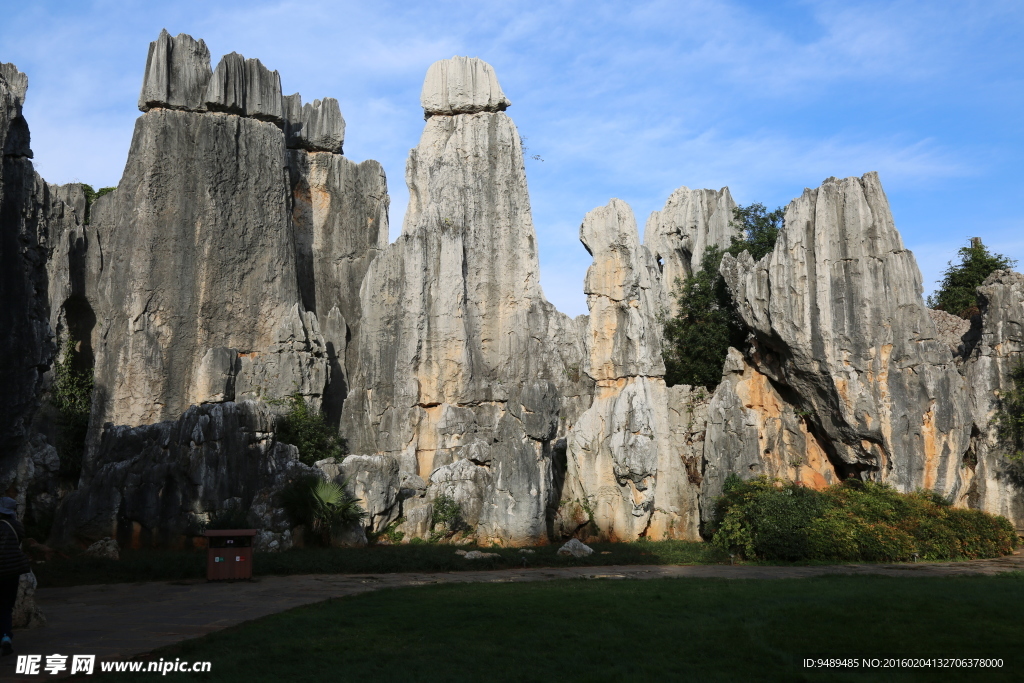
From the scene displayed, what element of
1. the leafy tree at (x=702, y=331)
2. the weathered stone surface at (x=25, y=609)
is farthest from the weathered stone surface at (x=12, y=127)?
the leafy tree at (x=702, y=331)

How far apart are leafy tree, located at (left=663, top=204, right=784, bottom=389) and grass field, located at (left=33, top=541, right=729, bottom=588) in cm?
955

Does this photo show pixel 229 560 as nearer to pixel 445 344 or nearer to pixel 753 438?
pixel 753 438

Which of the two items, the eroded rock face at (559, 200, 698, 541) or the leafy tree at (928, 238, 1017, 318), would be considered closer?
the eroded rock face at (559, 200, 698, 541)

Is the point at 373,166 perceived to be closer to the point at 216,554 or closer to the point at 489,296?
the point at 489,296

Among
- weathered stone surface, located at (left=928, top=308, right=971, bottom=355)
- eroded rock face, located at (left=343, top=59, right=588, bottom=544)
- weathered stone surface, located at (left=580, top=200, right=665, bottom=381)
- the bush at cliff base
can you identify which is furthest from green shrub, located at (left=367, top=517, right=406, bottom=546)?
weathered stone surface, located at (left=928, top=308, right=971, bottom=355)

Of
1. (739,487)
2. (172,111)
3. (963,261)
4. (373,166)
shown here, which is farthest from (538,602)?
(963,261)

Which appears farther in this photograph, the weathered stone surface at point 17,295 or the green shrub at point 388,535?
the green shrub at point 388,535

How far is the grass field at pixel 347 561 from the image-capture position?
14586 millimetres

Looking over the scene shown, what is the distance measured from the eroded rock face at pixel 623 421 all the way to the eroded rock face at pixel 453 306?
5.39m

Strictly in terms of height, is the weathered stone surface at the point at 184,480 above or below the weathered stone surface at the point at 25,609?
above

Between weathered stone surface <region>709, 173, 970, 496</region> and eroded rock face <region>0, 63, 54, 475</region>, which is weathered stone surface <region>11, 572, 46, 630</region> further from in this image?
weathered stone surface <region>709, 173, 970, 496</region>

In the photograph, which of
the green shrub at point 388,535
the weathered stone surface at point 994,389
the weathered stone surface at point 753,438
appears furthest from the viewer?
the weathered stone surface at point 994,389

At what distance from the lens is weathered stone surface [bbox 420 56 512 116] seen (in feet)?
104

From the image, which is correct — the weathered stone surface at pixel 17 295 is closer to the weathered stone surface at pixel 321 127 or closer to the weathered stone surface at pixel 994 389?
the weathered stone surface at pixel 994 389
